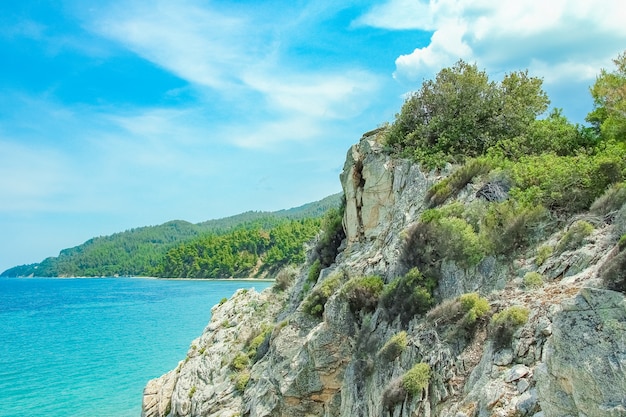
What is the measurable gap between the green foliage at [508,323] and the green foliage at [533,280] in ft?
4.51

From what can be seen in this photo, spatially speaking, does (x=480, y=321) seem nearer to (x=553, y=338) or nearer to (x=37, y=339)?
(x=553, y=338)

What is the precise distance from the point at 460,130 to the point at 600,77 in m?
6.03

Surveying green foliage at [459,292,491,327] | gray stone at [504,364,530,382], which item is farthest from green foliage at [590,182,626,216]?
gray stone at [504,364,530,382]

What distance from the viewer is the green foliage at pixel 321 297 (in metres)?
19.0

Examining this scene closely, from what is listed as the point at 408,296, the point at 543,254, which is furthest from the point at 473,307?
the point at 408,296

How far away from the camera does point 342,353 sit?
632 inches

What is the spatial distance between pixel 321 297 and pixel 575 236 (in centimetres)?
1008

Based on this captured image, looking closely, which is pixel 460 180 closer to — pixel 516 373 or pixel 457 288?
pixel 457 288

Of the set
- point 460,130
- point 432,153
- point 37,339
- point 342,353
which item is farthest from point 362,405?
point 37,339

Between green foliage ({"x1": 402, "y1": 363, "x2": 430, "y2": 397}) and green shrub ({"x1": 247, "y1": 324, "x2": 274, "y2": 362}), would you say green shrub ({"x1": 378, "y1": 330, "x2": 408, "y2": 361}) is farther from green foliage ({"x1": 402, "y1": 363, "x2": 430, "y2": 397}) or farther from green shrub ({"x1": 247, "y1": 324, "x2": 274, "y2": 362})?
green shrub ({"x1": 247, "y1": 324, "x2": 274, "y2": 362})

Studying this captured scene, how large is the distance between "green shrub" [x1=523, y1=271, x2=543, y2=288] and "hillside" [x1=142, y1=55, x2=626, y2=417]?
0.09 feet

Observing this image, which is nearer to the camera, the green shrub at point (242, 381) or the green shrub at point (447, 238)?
the green shrub at point (447, 238)

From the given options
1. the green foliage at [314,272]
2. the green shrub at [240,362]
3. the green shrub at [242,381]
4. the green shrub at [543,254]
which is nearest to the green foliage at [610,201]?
the green shrub at [543,254]

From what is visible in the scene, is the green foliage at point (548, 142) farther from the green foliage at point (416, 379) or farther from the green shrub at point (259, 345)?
the green shrub at point (259, 345)
